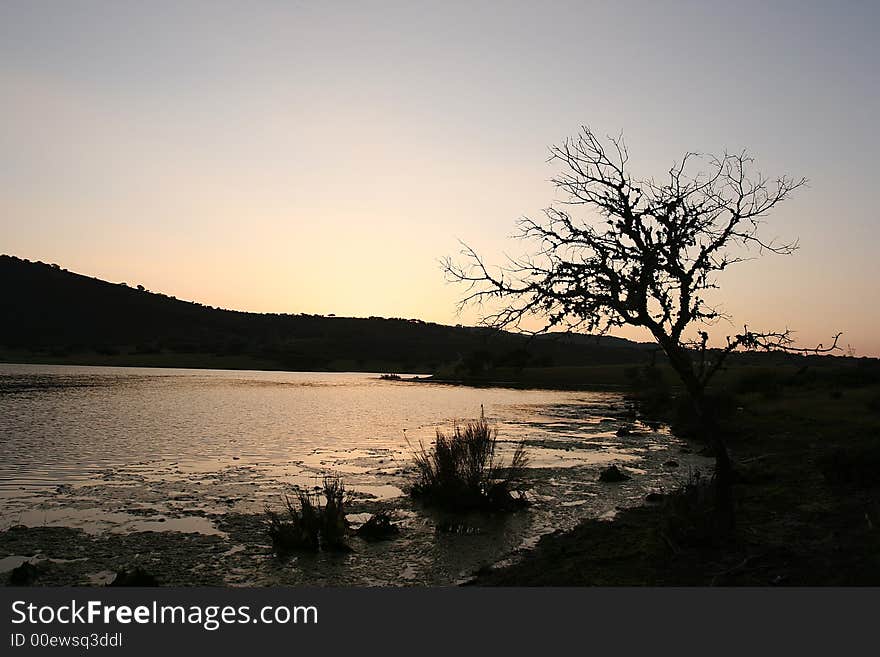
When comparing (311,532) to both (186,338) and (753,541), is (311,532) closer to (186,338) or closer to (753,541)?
(753,541)

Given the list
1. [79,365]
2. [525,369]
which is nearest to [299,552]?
[525,369]

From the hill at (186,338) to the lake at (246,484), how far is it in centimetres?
6809

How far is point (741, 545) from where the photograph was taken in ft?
Answer: 33.2

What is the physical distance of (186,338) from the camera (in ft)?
447

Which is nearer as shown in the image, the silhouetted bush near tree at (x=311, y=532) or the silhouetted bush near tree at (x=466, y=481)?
the silhouetted bush near tree at (x=311, y=532)

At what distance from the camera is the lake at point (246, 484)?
423 inches

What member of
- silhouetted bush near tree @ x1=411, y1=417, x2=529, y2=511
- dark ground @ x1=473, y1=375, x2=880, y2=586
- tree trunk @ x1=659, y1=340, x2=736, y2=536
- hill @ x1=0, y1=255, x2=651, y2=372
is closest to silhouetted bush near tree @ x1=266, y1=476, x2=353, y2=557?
dark ground @ x1=473, y1=375, x2=880, y2=586

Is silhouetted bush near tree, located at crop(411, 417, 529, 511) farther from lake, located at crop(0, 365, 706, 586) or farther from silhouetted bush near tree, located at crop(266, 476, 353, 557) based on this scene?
silhouetted bush near tree, located at crop(266, 476, 353, 557)

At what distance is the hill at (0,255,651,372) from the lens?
381ft

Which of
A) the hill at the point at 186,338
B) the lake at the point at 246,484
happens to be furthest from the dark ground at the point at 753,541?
the hill at the point at 186,338

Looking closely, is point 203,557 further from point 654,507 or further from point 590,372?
point 590,372

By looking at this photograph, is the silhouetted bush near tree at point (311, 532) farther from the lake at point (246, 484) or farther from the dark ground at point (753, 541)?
the dark ground at point (753, 541)

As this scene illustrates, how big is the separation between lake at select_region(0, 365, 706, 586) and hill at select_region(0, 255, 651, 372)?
68.1m

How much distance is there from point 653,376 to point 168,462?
59229 millimetres
